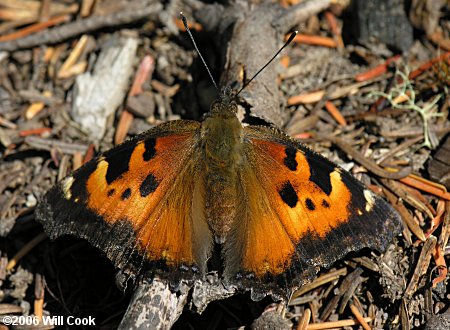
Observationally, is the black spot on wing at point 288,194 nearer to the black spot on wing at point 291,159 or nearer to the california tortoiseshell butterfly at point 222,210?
the california tortoiseshell butterfly at point 222,210

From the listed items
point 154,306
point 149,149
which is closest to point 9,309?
point 154,306

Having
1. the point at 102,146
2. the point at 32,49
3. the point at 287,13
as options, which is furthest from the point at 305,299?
the point at 32,49

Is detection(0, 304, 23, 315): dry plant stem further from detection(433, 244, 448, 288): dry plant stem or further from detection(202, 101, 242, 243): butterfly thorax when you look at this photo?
detection(433, 244, 448, 288): dry plant stem

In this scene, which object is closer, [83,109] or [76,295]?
[76,295]

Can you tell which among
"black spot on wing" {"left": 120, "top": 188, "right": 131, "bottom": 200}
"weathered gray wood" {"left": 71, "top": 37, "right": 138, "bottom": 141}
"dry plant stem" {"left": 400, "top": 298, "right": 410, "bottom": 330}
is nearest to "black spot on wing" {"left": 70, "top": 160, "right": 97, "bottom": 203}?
"black spot on wing" {"left": 120, "top": 188, "right": 131, "bottom": 200}

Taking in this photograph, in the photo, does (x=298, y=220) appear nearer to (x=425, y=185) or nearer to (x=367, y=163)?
(x=367, y=163)

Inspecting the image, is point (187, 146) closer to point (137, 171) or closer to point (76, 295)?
point (137, 171)
